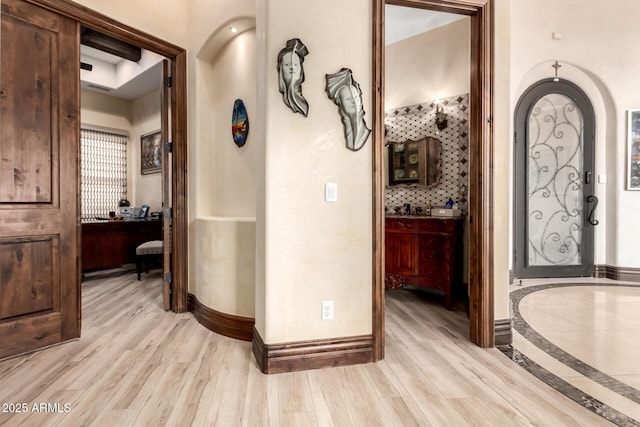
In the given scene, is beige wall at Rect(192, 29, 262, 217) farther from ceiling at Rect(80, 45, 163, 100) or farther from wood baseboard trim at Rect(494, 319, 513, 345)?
ceiling at Rect(80, 45, 163, 100)

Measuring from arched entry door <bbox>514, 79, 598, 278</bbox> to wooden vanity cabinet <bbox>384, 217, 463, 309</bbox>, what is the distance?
1.79 m

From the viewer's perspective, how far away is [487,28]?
230cm

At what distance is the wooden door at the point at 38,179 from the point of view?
7.07ft

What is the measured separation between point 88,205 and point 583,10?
7.84 metres

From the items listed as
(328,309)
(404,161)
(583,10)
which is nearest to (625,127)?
(583,10)

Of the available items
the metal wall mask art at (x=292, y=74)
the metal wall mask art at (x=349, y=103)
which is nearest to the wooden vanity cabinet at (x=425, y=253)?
the metal wall mask art at (x=349, y=103)

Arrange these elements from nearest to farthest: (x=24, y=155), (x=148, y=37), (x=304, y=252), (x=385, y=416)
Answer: (x=385, y=416)
(x=304, y=252)
(x=24, y=155)
(x=148, y=37)

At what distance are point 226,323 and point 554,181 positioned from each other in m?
4.62

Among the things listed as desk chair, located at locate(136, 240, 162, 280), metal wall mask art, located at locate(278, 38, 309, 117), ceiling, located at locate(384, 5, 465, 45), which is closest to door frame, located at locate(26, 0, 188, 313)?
metal wall mask art, located at locate(278, 38, 309, 117)

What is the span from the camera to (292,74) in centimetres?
196

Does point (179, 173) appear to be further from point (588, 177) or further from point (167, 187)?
point (588, 177)

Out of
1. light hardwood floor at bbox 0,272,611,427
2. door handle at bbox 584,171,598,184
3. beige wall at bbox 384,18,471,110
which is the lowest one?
light hardwood floor at bbox 0,272,611,427

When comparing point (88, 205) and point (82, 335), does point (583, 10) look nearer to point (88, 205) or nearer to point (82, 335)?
point (82, 335)

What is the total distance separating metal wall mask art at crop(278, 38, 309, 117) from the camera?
1960 mm
